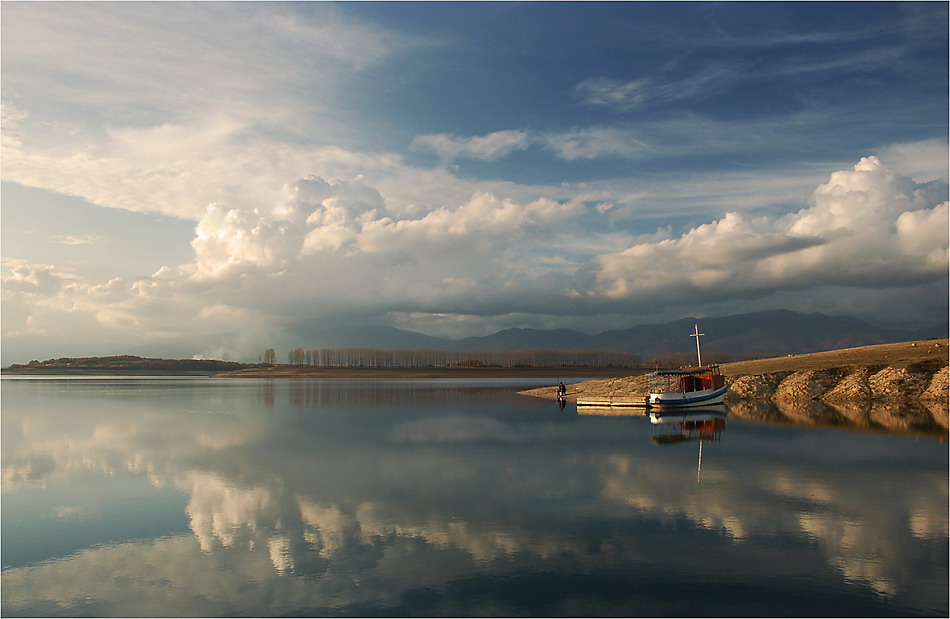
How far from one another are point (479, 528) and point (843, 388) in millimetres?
70180

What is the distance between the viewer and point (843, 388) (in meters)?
73.6

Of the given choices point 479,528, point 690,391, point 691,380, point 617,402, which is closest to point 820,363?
point 691,380

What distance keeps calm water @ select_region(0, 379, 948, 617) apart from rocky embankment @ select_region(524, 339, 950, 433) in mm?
17722

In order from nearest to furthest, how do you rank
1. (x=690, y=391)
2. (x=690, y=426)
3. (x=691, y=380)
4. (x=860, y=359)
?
(x=690, y=426) < (x=690, y=391) < (x=691, y=380) < (x=860, y=359)

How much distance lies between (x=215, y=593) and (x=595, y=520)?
1139 cm

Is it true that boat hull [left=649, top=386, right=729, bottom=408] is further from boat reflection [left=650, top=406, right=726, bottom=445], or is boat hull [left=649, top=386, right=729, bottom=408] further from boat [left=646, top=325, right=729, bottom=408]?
boat reflection [left=650, top=406, right=726, bottom=445]

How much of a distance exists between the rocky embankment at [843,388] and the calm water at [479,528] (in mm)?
17722

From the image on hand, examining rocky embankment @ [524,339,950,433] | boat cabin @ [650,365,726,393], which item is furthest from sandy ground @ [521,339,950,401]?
boat cabin @ [650,365,726,393]

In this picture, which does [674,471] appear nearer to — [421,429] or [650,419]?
[421,429]

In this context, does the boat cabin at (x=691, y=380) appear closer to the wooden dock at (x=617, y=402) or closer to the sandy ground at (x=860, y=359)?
the wooden dock at (x=617, y=402)

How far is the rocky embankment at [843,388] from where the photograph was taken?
54.1 metres

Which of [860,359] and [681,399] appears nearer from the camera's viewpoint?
[681,399]

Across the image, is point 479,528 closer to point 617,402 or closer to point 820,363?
point 617,402

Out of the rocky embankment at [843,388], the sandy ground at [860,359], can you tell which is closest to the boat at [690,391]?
the rocky embankment at [843,388]
